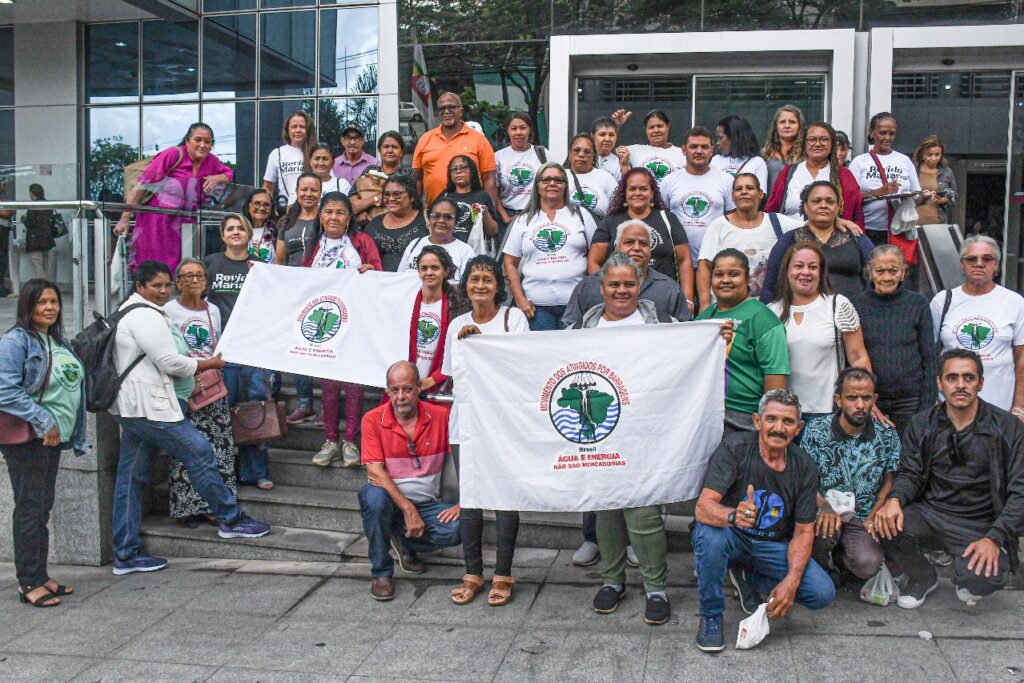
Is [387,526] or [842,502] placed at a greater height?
[842,502]

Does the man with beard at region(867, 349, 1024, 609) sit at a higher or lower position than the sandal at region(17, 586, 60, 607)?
higher

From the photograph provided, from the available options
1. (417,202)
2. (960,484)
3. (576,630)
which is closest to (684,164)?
(417,202)

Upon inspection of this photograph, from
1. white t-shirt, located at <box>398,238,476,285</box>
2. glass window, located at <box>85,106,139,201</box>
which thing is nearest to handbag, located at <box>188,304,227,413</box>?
white t-shirt, located at <box>398,238,476,285</box>

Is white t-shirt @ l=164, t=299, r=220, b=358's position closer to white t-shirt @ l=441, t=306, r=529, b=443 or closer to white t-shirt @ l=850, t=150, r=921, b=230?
white t-shirt @ l=441, t=306, r=529, b=443

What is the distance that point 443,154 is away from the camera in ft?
29.8

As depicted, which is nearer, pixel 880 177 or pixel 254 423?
pixel 254 423

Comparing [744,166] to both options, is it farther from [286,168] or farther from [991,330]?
[286,168]

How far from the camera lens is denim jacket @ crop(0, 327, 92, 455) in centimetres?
628

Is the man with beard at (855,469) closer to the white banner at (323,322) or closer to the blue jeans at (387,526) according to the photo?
the blue jeans at (387,526)

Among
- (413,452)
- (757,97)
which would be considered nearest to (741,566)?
(413,452)

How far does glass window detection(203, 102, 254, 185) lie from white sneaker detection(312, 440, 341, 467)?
26.5ft

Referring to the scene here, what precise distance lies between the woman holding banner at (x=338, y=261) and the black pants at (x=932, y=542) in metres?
3.83

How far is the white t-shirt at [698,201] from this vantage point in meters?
7.96

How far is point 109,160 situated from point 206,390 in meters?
9.96
